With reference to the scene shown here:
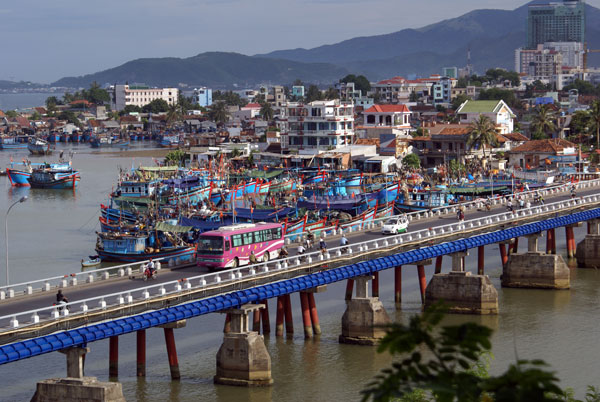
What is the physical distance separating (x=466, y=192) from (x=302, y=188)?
16.1 m

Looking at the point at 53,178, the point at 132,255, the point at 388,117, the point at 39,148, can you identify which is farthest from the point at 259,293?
the point at 39,148

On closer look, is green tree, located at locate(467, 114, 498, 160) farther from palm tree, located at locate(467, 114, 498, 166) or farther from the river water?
the river water

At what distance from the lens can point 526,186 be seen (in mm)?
94250

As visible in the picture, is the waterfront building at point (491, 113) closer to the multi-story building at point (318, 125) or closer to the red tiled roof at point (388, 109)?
the red tiled roof at point (388, 109)

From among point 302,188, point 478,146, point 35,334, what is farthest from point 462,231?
point 478,146

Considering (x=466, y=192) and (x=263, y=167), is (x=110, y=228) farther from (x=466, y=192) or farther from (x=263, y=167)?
(x=263, y=167)

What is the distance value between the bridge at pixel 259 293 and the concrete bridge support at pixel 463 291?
1.9 inches

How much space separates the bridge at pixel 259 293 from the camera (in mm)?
34719

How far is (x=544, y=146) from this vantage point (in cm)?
11769

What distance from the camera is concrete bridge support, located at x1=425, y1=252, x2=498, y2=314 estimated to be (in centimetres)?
5219

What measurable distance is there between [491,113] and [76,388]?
378 feet

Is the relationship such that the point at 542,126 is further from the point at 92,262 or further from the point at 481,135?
the point at 92,262

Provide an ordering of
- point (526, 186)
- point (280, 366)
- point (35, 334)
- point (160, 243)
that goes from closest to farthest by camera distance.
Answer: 1. point (35, 334)
2. point (280, 366)
3. point (160, 243)
4. point (526, 186)

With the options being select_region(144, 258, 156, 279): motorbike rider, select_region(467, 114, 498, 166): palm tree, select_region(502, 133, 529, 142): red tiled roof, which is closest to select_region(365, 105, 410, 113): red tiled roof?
select_region(502, 133, 529, 142): red tiled roof
